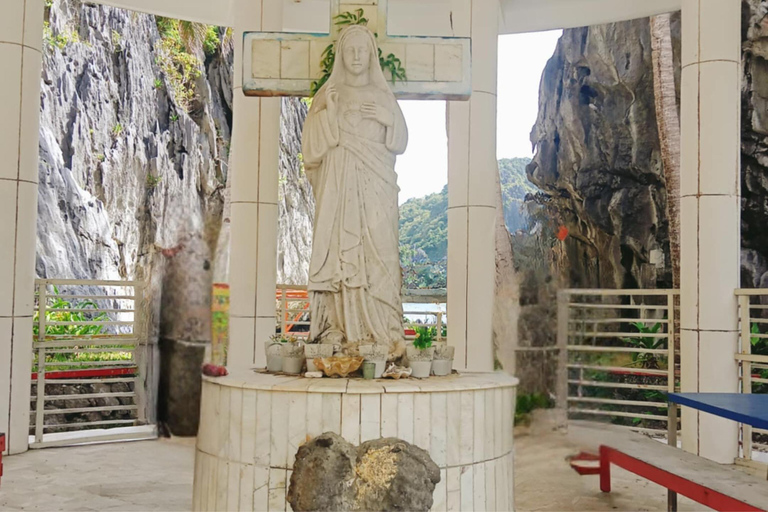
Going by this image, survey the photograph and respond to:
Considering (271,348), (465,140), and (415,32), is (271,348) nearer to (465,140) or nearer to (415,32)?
(465,140)

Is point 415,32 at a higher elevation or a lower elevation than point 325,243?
higher

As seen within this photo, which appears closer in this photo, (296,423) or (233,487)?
(296,423)

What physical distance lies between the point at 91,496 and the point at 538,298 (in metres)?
3.97

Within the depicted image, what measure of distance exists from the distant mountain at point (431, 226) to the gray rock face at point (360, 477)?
25.3 meters

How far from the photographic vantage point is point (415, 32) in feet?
32.7

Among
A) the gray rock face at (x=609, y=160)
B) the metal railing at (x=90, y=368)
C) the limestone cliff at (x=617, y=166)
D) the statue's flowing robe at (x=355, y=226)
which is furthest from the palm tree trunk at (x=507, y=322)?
the gray rock face at (x=609, y=160)

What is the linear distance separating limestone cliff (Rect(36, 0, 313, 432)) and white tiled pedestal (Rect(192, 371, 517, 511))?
1146 centimetres

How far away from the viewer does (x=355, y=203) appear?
17.9ft

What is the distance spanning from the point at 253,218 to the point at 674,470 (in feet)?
16.8

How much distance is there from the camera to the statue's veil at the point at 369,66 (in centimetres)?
545

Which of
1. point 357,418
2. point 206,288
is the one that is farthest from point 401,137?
point 206,288

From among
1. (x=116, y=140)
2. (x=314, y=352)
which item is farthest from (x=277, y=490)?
(x=116, y=140)

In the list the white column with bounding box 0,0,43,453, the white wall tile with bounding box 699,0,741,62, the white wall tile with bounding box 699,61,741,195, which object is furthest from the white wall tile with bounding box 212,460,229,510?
the white wall tile with bounding box 699,0,741,62

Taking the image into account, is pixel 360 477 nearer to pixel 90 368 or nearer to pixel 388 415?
pixel 388 415
